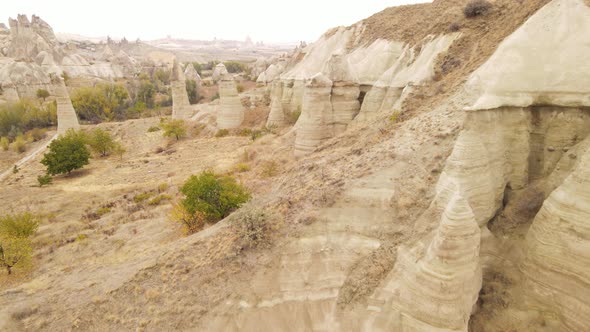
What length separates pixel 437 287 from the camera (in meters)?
5.57

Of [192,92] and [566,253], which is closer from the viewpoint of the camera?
[566,253]

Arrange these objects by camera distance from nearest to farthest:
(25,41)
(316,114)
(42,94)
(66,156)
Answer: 1. (316,114)
2. (66,156)
3. (42,94)
4. (25,41)

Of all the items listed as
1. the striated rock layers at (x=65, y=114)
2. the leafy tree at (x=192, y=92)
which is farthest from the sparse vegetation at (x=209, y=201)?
the leafy tree at (x=192, y=92)

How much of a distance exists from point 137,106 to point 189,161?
2372cm

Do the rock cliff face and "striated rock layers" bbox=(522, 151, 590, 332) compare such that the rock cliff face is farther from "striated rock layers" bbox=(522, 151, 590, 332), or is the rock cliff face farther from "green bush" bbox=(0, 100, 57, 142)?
"green bush" bbox=(0, 100, 57, 142)

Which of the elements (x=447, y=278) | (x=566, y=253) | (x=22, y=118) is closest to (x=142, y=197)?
(x=447, y=278)

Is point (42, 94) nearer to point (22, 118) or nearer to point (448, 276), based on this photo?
point (22, 118)

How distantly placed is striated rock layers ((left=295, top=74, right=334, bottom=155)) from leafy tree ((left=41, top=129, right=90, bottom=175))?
16.7 metres

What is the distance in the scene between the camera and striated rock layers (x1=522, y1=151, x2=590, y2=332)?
5.22 m

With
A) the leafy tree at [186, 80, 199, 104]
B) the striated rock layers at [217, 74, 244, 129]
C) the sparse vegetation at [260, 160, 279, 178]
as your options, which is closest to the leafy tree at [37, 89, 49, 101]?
the leafy tree at [186, 80, 199, 104]

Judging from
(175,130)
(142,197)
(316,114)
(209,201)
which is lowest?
(142,197)

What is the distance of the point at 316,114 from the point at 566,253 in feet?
38.2

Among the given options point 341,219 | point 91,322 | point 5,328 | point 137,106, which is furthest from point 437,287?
point 137,106

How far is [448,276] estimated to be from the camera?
18.1 ft
